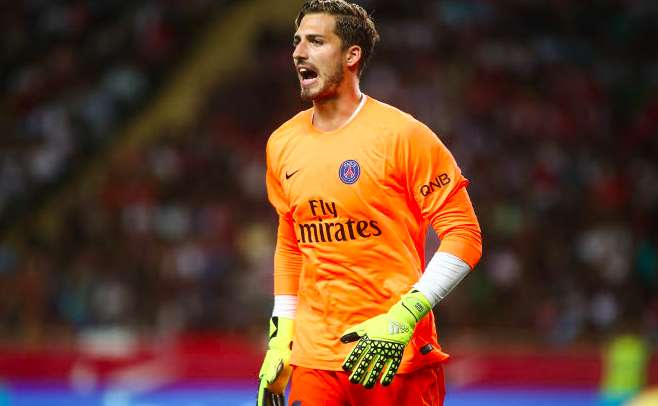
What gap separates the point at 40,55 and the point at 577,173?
7.92 meters

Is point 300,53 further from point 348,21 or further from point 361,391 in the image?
point 361,391

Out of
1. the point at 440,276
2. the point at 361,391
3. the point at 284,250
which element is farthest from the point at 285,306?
the point at 440,276

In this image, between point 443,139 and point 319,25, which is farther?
point 443,139

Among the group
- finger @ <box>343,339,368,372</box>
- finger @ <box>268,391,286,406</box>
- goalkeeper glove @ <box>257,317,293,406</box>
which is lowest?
finger @ <box>343,339,368,372</box>

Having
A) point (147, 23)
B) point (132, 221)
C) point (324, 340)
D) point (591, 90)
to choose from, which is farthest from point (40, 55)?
point (324, 340)

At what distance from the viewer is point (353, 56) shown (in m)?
4.82

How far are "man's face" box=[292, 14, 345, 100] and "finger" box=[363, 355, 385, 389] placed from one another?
109 centimetres

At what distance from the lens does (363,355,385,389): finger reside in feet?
14.3

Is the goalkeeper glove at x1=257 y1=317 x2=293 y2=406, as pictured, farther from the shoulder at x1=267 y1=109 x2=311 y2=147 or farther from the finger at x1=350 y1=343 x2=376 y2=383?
the shoulder at x1=267 y1=109 x2=311 y2=147

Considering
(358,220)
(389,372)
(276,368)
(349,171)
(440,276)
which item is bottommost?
(389,372)

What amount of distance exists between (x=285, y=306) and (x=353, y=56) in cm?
110

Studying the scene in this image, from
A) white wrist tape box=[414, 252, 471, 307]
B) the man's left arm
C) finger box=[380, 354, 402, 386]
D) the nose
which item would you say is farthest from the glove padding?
the nose

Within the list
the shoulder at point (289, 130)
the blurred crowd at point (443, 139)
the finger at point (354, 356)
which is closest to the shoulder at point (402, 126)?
Answer: the shoulder at point (289, 130)

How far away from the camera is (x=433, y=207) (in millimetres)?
4586
